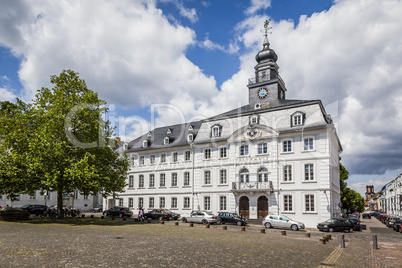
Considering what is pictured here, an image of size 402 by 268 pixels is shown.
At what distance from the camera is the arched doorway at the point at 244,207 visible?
3822 cm

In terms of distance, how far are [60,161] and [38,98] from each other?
6890 mm

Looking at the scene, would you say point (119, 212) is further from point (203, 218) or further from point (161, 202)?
point (203, 218)

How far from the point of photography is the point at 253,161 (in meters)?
38.4

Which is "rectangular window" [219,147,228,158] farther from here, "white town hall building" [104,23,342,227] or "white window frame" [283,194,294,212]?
"white window frame" [283,194,294,212]

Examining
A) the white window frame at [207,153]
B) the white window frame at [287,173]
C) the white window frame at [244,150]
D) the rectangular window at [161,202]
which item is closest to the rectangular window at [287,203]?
the white window frame at [287,173]

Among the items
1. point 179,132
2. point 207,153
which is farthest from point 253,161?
point 179,132

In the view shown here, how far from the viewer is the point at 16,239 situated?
16.7 meters

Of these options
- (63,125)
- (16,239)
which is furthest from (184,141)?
(16,239)

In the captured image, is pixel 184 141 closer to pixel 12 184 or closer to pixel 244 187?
pixel 244 187

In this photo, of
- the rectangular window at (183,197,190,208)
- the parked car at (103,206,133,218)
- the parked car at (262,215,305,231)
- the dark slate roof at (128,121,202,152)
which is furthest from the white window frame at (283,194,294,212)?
the parked car at (103,206,133,218)

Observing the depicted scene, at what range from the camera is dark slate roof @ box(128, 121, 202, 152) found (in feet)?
153

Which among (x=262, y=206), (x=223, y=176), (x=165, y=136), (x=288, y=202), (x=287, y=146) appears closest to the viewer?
(x=288, y=202)

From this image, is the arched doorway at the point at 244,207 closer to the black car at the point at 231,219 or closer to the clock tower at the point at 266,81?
the black car at the point at 231,219

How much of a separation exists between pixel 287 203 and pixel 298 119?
9.32 metres
